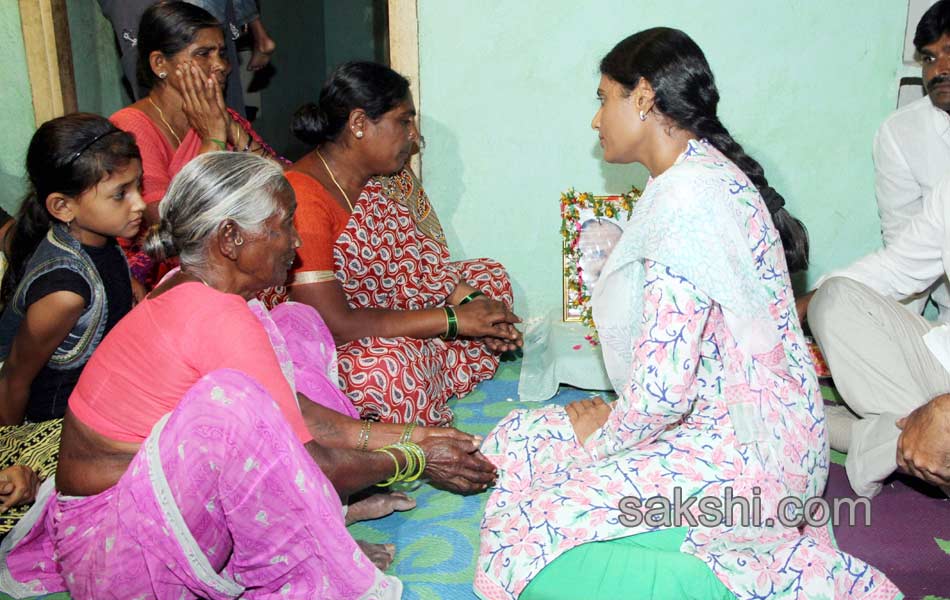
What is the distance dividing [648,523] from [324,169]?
191 cm

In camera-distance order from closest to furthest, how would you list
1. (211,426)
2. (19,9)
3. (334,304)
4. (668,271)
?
(211,426)
(668,271)
(334,304)
(19,9)

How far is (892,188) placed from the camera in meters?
3.87

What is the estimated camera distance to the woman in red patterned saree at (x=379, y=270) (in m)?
3.17

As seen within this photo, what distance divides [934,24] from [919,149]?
1.75 ft

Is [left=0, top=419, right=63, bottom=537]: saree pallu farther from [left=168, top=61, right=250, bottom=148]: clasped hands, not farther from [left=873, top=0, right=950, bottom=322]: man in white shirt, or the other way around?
[left=873, top=0, right=950, bottom=322]: man in white shirt

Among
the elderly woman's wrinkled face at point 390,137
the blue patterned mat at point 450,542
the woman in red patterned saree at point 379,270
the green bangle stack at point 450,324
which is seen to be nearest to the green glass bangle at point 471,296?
the woman in red patterned saree at point 379,270

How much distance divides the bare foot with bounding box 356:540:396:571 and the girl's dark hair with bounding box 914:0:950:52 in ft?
9.56

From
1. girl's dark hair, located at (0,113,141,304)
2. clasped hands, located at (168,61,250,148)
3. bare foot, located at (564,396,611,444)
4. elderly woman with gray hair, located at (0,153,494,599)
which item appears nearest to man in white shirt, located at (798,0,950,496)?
bare foot, located at (564,396,611,444)

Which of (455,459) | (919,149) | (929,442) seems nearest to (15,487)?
(455,459)

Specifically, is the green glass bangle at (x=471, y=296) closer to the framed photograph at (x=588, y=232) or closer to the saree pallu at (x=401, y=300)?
the saree pallu at (x=401, y=300)

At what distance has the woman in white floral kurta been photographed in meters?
2.10

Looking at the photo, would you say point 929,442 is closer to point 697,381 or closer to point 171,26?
point 697,381

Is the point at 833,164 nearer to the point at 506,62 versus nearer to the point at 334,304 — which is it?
the point at 506,62

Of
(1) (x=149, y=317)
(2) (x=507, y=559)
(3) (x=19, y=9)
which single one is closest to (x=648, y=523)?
(2) (x=507, y=559)
